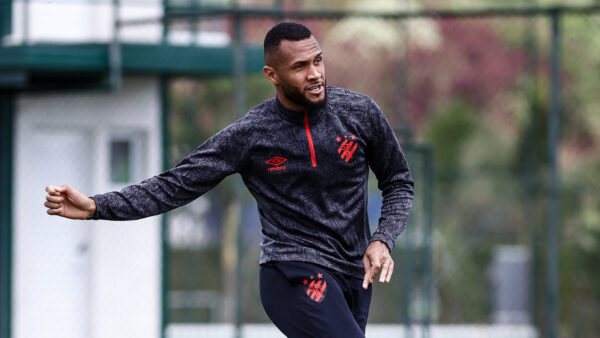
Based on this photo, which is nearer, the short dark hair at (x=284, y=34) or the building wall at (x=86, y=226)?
the short dark hair at (x=284, y=34)

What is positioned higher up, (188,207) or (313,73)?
(188,207)

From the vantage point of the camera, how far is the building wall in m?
9.80

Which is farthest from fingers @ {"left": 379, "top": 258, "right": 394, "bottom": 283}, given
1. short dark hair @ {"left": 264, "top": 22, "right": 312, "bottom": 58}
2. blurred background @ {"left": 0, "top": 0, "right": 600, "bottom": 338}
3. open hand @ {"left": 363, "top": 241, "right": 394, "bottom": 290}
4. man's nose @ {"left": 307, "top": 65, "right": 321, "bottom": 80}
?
blurred background @ {"left": 0, "top": 0, "right": 600, "bottom": 338}

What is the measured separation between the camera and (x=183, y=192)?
4.30 metres

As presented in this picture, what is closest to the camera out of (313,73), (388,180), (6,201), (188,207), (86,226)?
(313,73)

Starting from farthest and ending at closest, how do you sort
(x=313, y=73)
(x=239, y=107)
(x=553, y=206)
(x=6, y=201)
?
(x=6, y=201) < (x=553, y=206) < (x=239, y=107) < (x=313, y=73)

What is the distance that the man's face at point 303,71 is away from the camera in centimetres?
411

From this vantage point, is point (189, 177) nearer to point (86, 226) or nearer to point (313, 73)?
point (313, 73)

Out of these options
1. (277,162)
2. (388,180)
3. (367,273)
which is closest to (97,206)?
(277,162)

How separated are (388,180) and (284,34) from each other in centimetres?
80

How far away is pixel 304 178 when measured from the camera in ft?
13.8

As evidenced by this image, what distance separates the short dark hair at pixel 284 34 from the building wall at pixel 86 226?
5.95 m

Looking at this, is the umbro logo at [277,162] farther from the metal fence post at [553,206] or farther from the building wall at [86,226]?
the building wall at [86,226]

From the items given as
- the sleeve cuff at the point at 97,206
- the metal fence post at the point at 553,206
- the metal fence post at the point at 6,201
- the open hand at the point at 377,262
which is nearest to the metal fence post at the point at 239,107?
the metal fence post at the point at 553,206
